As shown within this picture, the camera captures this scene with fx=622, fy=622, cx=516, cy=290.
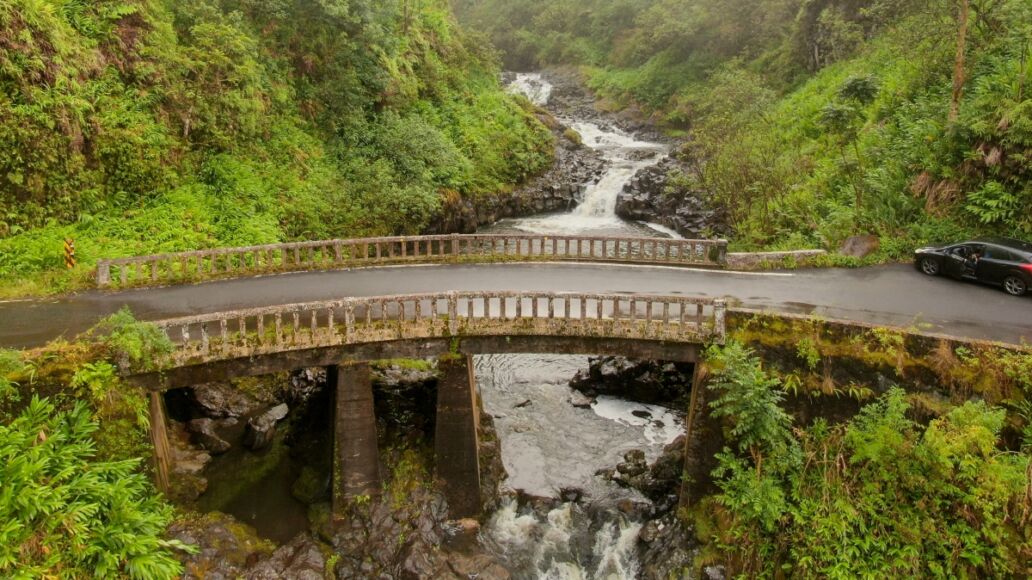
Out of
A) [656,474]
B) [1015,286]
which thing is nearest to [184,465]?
[656,474]

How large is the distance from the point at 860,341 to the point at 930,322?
273 cm

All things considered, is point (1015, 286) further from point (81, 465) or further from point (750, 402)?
point (81, 465)

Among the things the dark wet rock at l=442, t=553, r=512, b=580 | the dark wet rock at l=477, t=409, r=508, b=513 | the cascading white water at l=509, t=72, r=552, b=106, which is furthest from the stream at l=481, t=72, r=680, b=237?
the dark wet rock at l=442, t=553, r=512, b=580

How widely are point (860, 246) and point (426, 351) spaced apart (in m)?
16.5

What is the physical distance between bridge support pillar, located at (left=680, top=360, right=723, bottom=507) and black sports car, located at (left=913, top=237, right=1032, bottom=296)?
9473 mm

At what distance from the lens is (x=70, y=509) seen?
1194 centimetres

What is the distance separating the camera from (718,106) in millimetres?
35156

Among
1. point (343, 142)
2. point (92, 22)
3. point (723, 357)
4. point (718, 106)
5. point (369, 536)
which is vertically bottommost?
point (369, 536)

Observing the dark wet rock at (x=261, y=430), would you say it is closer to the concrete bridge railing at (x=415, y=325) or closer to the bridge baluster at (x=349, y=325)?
the concrete bridge railing at (x=415, y=325)

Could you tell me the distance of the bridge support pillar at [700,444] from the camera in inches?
608

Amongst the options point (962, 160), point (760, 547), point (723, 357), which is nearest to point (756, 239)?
point (962, 160)

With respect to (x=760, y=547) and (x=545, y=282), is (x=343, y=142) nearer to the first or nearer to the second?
(x=545, y=282)

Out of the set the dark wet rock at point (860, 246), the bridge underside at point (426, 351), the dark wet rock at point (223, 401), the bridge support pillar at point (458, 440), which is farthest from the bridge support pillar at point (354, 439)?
the dark wet rock at point (860, 246)

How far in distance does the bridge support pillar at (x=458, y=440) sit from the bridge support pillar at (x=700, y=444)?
551cm
